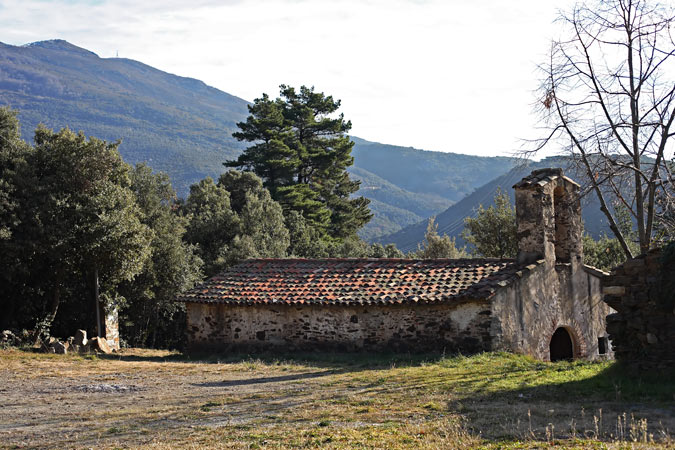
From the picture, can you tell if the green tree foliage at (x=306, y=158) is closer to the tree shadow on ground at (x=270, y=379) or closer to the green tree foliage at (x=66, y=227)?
the green tree foliage at (x=66, y=227)

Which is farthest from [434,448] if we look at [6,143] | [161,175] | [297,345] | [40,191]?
[161,175]

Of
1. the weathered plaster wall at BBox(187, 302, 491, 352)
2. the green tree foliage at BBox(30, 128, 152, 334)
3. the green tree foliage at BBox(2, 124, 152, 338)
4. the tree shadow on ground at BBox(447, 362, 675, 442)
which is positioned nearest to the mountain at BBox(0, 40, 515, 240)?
the green tree foliage at BBox(2, 124, 152, 338)

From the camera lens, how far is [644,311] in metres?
11.9

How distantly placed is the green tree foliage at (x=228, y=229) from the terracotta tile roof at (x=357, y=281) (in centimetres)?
1070

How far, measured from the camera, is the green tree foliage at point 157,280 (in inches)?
1068

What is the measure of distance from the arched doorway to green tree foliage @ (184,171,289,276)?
1608 centimetres

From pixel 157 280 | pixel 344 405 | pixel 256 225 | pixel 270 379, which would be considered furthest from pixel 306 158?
pixel 344 405

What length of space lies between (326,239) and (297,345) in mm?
30981

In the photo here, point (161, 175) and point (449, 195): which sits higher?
point (449, 195)

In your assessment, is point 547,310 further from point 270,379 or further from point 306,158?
point 306,158

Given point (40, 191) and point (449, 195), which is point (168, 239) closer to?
point (40, 191)

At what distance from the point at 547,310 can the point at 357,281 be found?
17.9 ft

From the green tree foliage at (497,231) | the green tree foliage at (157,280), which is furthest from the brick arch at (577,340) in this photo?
the green tree foliage at (157,280)

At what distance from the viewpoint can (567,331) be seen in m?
20.0
